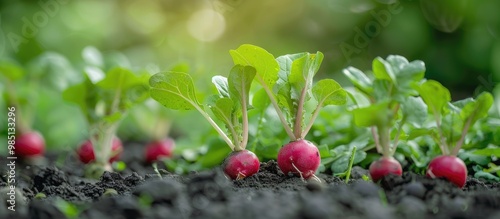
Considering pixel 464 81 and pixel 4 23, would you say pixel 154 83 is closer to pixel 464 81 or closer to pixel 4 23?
pixel 464 81

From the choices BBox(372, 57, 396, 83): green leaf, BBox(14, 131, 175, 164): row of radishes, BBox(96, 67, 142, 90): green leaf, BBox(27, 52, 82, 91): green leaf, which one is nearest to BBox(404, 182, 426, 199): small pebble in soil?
BBox(372, 57, 396, 83): green leaf

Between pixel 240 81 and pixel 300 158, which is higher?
pixel 240 81

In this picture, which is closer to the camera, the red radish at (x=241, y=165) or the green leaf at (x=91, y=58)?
the red radish at (x=241, y=165)

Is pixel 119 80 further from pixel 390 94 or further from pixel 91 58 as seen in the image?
pixel 390 94

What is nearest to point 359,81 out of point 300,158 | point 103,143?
point 300,158

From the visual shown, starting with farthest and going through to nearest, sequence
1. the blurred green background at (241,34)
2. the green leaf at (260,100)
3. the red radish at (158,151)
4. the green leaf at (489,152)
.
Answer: the blurred green background at (241,34) < the red radish at (158,151) < the green leaf at (260,100) < the green leaf at (489,152)

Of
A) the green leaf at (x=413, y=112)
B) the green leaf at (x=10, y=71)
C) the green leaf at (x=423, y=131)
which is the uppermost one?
the green leaf at (x=10, y=71)

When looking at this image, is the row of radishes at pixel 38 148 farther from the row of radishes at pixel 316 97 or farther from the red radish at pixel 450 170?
the red radish at pixel 450 170

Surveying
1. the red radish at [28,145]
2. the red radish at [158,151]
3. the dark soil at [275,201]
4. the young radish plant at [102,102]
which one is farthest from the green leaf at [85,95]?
the dark soil at [275,201]
